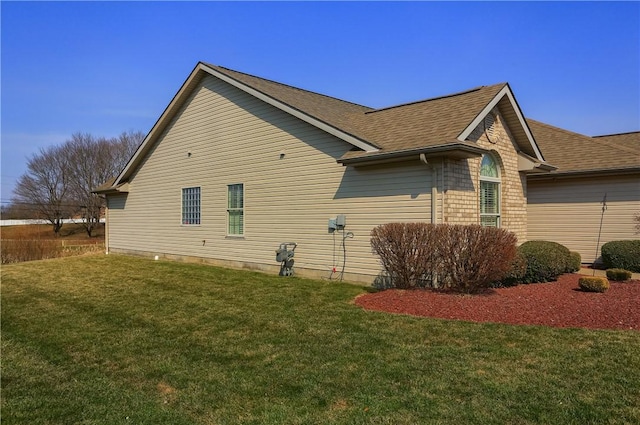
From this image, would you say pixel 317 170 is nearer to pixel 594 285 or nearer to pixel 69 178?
pixel 594 285

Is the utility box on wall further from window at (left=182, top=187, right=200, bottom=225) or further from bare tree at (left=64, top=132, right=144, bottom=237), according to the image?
bare tree at (left=64, top=132, right=144, bottom=237)

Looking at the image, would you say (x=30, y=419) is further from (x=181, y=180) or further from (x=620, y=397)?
(x=181, y=180)

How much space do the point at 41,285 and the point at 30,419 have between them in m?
9.26

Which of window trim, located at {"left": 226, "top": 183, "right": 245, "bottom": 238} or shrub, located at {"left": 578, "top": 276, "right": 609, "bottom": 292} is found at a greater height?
window trim, located at {"left": 226, "top": 183, "right": 245, "bottom": 238}

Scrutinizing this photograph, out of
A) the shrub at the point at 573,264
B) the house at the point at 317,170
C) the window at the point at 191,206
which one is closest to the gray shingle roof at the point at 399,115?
the house at the point at 317,170

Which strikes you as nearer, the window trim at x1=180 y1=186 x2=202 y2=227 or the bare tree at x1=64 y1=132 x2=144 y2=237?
the window trim at x1=180 y1=186 x2=202 y2=227

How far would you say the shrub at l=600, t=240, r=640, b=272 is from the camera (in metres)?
12.3

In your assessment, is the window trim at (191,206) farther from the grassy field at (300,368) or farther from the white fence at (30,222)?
the white fence at (30,222)

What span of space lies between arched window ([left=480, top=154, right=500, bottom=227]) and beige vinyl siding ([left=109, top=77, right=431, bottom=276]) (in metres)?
2.89

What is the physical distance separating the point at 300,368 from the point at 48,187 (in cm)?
6016

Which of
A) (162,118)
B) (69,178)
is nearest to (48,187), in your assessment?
(69,178)

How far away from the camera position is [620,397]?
Answer: 420 cm

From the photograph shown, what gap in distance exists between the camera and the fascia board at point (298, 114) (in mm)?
10742

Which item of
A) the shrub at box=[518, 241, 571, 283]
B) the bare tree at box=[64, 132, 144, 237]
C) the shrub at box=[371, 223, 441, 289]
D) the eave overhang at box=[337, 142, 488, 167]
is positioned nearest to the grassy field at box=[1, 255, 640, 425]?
the shrub at box=[371, 223, 441, 289]
